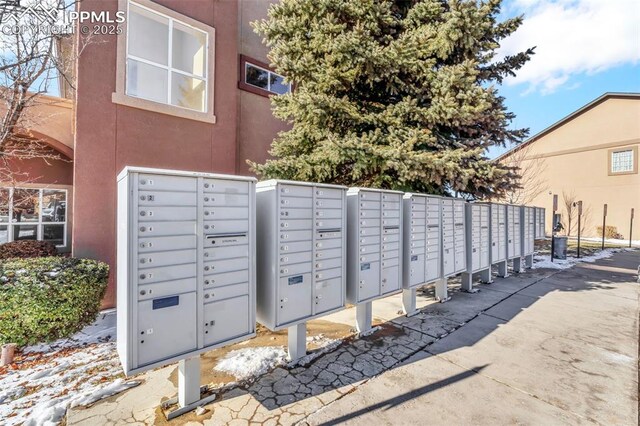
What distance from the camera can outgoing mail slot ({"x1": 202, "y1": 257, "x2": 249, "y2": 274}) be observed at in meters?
2.78

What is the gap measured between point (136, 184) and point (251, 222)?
3.56ft

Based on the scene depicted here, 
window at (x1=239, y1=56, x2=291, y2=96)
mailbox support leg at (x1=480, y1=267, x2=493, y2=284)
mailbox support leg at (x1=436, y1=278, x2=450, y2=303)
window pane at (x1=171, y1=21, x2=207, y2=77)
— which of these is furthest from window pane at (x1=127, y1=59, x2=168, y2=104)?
mailbox support leg at (x1=480, y1=267, x2=493, y2=284)

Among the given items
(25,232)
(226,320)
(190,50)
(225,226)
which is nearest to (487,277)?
(226,320)

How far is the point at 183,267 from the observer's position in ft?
8.61

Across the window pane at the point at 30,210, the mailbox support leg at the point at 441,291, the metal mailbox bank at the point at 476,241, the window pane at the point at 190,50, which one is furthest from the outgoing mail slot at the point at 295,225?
the window pane at the point at 30,210

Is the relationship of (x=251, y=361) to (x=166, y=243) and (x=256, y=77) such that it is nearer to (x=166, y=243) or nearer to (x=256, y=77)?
(x=166, y=243)

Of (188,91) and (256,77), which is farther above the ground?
(256,77)

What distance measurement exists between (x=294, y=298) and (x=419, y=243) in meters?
2.63

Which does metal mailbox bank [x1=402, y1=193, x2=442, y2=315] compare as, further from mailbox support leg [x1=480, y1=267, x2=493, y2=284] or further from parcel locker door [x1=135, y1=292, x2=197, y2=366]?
parcel locker door [x1=135, y1=292, x2=197, y2=366]

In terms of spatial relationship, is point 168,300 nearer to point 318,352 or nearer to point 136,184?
point 136,184

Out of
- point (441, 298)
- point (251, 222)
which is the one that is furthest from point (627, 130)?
point (251, 222)

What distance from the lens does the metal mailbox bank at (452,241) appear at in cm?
562

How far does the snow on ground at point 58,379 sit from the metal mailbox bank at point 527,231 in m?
9.67

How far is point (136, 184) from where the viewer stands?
2377mm
